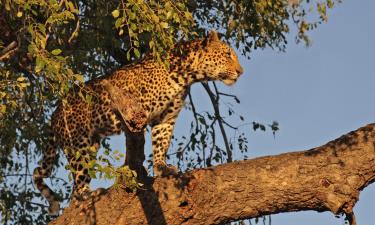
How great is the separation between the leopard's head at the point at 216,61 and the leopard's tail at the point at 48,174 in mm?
1989

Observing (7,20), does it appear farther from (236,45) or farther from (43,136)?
(236,45)

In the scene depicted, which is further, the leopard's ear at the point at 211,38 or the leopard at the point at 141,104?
the leopard's ear at the point at 211,38

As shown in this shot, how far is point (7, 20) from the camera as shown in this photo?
429 inches

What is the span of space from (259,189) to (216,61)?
3.53 m

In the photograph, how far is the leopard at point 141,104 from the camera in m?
10.6

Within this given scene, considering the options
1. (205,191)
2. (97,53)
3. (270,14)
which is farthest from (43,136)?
(205,191)

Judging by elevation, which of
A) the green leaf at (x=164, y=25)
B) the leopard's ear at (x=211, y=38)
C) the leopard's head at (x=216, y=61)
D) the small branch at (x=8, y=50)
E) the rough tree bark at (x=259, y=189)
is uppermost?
the leopard's ear at (x=211, y=38)

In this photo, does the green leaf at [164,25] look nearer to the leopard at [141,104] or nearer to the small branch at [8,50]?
the small branch at [8,50]

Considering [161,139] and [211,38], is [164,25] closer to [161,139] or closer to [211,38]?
[161,139]

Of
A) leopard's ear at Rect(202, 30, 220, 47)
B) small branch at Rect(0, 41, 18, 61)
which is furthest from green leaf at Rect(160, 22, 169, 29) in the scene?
leopard's ear at Rect(202, 30, 220, 47)

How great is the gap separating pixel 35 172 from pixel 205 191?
3.37 m

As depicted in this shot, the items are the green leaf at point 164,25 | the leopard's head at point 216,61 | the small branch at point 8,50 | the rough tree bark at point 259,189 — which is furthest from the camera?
the leopard's head at point 216,61

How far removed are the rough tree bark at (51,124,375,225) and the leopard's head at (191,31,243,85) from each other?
303 centimetres

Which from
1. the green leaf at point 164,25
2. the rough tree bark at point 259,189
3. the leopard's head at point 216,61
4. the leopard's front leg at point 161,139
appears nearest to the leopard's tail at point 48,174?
the leopard's front leg at point 161,139
